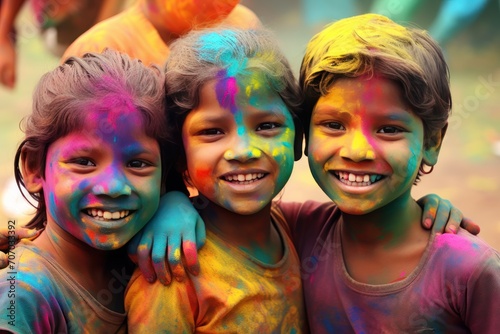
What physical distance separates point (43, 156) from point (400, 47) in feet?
3.70

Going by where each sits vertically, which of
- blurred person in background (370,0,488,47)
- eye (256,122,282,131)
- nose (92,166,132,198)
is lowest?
blurred person in background (370,0,488,47)

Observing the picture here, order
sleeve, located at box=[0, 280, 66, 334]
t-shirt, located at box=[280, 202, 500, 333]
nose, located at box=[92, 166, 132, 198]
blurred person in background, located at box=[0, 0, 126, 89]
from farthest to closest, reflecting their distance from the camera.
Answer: blurred person in background, located at box=[0, 0, 126, 89]
t-shirt, located at box=[280, 202, 500, 333]
nose, located at box=[92, 166, 132, 198]
sleeve, located at box=[0, 280, 66, 334]

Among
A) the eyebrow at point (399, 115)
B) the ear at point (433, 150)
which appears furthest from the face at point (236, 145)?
the ear at point (433, 150)

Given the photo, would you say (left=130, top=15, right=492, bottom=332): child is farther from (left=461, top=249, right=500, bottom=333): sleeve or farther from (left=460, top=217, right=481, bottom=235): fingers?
(left=460, top=217, right=481, bottom=235): fingers

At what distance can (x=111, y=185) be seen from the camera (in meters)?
2.16

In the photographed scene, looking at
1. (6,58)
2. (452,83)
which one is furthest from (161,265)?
(452,83)

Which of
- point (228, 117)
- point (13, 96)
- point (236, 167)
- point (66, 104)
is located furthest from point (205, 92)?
point (13, 96)

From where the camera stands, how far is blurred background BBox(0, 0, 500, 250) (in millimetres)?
6895

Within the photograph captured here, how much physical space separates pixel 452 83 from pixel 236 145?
24.6 ft

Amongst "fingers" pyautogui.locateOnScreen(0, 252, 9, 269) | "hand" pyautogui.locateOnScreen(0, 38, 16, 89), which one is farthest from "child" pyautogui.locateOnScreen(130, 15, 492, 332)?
"hand" pyautogui.locateOnScreen(0, 38, 16, 89)

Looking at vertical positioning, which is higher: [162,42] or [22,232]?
[162,42]

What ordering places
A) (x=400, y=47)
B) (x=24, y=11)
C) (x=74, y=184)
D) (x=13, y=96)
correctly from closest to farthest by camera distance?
1. (x=74, y=184)
2. (x=400, y=47)
3. (x=13, y=96)
4. (x=24, y=11)

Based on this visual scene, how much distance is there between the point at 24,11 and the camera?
1045cm

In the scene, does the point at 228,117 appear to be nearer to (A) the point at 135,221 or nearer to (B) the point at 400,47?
(A) the point at 135,221
